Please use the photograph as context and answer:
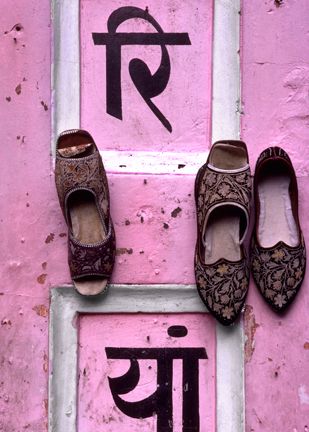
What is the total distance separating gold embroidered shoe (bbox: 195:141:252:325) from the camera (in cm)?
150

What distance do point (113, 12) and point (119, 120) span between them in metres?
0.27

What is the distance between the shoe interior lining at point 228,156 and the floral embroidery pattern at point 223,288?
23 cm

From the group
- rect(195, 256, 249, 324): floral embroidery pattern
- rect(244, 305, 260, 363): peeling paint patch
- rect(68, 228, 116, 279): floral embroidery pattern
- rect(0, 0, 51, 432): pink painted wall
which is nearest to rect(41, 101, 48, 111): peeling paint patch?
rect(0, 0, 51, 432): pink painted wall

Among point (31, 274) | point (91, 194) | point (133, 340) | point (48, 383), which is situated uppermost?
point (91, 194)

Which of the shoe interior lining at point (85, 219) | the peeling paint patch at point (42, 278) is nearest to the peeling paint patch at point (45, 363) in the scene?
the peeling paint patch at point (42, 278)

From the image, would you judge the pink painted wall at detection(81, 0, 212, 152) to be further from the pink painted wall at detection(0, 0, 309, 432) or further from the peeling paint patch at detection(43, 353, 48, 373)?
the peeling paint patch at detection(43, 353, 48, 373)

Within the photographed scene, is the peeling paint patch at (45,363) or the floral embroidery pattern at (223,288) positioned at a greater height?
the floral embroidery pattern at (223,288)

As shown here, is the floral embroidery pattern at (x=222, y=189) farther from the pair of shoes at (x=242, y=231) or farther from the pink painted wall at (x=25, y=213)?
the pink painted wall at (x=25, y=213)

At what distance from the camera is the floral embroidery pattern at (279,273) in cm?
152

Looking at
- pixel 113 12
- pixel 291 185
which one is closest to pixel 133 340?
pixel 291 185

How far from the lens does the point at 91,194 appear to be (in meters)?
1.53

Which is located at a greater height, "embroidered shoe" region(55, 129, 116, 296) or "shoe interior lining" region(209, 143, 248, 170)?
"shoe interior lining" region(209, 143, 248, 170)

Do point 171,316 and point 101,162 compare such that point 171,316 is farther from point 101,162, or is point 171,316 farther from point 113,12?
point 113,12

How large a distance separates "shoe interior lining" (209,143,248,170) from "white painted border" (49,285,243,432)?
0.30 m
